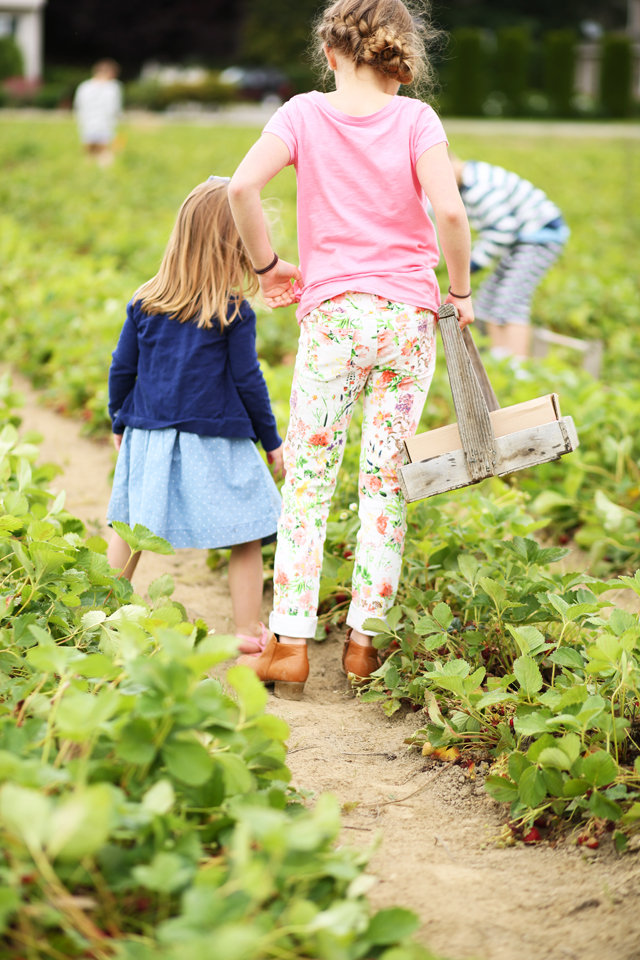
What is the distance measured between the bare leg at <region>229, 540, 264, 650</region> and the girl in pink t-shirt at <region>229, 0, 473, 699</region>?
0.74 feet

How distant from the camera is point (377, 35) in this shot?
2129mm

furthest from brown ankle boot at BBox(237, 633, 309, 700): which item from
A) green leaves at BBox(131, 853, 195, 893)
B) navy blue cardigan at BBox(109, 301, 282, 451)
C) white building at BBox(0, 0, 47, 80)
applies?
white building at BBox(0, 0, 47, 80)

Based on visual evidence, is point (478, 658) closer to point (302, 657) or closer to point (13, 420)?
point (302, 657)

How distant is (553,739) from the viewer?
5.63 ft

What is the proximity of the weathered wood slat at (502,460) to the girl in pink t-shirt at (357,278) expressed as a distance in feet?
0.59

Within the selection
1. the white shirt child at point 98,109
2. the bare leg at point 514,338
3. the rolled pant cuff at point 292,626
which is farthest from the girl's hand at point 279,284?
the white shirt child at point 98,109

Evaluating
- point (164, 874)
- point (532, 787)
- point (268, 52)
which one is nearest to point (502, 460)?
point (532, 787)

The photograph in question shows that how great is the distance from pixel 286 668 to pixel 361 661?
7.8 inches

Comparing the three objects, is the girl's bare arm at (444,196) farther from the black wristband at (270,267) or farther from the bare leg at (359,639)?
the bare leg at (359,639)

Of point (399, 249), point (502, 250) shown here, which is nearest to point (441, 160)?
point (399, 249)

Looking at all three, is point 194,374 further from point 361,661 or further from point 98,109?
point 98,109

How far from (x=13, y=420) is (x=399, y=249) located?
164 cm

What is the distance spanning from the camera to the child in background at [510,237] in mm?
5078

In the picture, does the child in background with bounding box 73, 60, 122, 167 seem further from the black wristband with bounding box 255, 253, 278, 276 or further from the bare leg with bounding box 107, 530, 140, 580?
the black wristband with bounding box 255, 253, 278, 276
